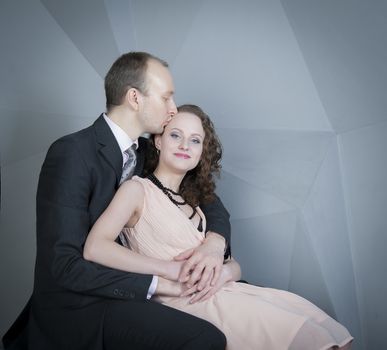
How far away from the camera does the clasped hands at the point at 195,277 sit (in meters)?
2.10

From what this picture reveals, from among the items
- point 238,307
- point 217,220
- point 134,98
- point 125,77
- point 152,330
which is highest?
point 125,77

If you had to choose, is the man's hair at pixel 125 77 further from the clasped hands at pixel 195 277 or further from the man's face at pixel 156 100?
the clasped hands at pixel 195 277

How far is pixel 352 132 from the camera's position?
317 centimetres

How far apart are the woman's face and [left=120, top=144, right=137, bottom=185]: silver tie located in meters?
0.14

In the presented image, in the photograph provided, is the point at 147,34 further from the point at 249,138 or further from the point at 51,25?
the point at 249,138

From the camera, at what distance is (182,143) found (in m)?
2.52

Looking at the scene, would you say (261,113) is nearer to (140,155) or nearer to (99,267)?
(140,155)

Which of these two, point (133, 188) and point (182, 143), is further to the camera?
point (182, 143)

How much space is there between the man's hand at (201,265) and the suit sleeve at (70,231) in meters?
0.19

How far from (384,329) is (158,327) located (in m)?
1.84

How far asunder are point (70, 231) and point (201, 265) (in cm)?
57

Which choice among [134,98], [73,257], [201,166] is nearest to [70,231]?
[73,257]

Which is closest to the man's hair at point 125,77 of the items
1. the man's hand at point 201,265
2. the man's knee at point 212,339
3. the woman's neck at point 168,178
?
the woman's neck at point 168,178

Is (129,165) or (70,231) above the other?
(129,165)
